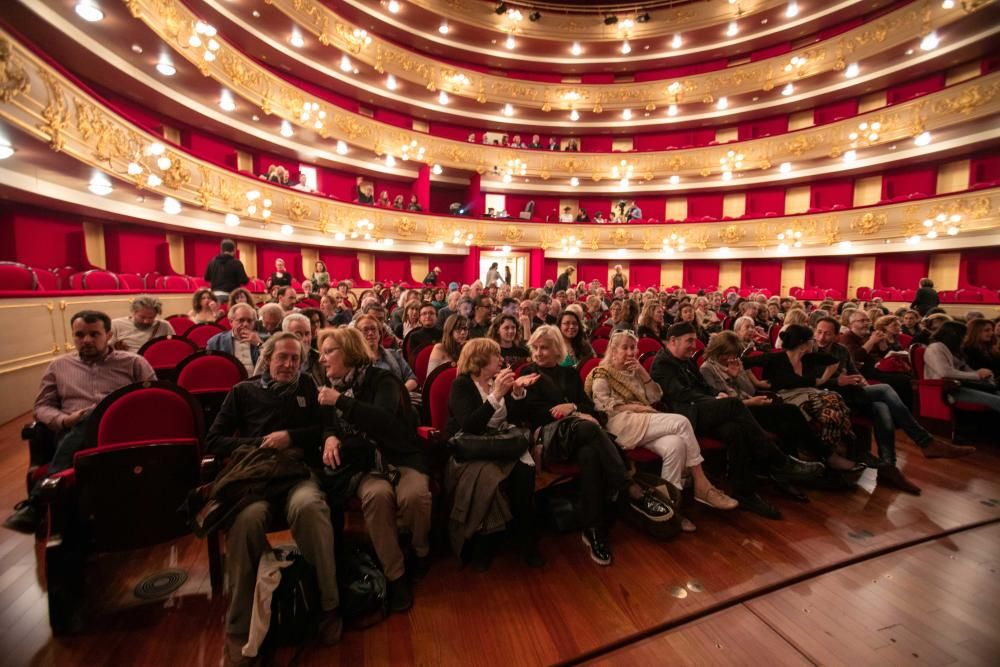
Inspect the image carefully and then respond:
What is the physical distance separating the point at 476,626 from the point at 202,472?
50.3 inches

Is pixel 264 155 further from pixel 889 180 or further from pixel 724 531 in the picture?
pixel 889 180

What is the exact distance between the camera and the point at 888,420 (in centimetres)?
306

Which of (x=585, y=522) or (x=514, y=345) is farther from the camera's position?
(x=514, y=345)

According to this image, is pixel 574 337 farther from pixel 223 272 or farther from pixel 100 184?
pixel 100 184

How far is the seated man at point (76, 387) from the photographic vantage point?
210 cm

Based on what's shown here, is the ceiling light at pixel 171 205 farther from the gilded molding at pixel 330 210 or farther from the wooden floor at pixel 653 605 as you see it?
the wooden floor at pixel 653 605

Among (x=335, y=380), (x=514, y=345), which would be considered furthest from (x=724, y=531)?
(x=335, y=380)

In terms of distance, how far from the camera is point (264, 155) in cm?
1251

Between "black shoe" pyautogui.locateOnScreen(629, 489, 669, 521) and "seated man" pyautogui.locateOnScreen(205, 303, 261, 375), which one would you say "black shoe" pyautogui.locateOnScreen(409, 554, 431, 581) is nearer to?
"black shoe" pyautogui.locateOnScreen(629, 489, 669, 521)

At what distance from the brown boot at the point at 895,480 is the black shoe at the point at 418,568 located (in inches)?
125

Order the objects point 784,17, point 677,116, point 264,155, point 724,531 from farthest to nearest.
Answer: point 677,116 < point 784,17 < point 264,155 < point 724,531

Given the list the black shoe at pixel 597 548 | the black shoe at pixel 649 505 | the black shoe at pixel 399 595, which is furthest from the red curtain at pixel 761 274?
the black shoe at pixel 399 595

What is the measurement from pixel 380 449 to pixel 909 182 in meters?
17.0

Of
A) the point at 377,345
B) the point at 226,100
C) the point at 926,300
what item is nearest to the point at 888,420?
the point at 377,345
